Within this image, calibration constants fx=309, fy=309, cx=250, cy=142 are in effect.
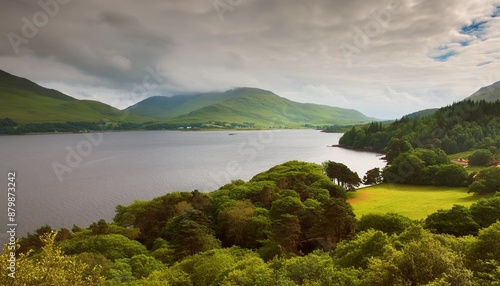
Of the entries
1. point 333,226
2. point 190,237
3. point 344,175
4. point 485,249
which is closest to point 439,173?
→ point 344,175

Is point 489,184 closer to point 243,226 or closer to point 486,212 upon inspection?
point 486,212

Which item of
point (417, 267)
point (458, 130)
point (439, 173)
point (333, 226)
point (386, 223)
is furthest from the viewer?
point (458, 130)

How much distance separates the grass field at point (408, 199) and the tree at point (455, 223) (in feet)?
45.8

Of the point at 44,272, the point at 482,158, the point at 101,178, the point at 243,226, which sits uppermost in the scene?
the point at 44,272

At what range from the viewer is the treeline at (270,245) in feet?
64.4

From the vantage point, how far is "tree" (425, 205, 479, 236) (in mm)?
40406

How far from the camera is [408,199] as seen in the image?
71.2m

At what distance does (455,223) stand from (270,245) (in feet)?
80.5

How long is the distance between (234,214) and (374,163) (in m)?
116

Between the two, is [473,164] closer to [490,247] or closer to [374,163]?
[374,163]

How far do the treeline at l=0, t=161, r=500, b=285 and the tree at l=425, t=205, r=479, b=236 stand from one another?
0.41 ft

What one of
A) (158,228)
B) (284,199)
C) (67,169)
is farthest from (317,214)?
(67,169)

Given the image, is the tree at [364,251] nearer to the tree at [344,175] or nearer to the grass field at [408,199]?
the grass field at [408,199]

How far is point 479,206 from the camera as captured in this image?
44.3 m
